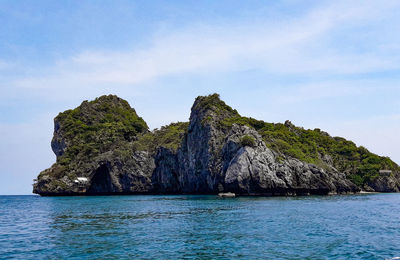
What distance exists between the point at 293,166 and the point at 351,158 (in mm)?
52949

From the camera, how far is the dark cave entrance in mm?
114500

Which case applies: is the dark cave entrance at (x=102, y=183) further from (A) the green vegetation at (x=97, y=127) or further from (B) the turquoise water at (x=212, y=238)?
(B) the turquoise water at (x=212, y=238)

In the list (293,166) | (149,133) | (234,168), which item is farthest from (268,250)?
(149,133)

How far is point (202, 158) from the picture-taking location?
9862cm

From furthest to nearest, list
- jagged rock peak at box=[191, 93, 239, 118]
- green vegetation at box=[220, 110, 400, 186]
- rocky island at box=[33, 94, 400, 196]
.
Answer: jagged rock peak at box=[191, 93, 239, 118] < green vegetation at box=[220, 110, 400, 186] < rocky island at box=[33, 94, 400, 196]

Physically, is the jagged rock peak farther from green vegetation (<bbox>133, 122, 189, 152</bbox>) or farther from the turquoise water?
the turquoise water

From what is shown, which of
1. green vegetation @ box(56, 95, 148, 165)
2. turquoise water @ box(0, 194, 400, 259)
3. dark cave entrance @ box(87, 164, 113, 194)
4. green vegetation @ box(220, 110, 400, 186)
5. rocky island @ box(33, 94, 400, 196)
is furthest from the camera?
green vegetation @ box(56, 95, 148, 165)

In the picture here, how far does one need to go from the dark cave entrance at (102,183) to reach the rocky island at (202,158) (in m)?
0.34

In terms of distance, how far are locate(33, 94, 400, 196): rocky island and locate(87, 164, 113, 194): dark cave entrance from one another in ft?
1.12

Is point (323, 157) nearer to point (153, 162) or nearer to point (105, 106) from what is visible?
point (153, 162)

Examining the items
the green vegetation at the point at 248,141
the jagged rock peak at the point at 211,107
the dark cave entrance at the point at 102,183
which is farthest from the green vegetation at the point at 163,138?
the green vegetation at the point at 248,141

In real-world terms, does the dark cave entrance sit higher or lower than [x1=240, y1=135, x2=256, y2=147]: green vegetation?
lower

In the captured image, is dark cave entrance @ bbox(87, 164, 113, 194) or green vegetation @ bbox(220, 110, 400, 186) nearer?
green vegetation @ bbox(220, 110, 400, 186)

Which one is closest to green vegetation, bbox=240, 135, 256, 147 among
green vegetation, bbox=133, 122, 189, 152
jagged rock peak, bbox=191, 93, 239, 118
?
jagged rock peak, bbox=191, 93, 239, 118
